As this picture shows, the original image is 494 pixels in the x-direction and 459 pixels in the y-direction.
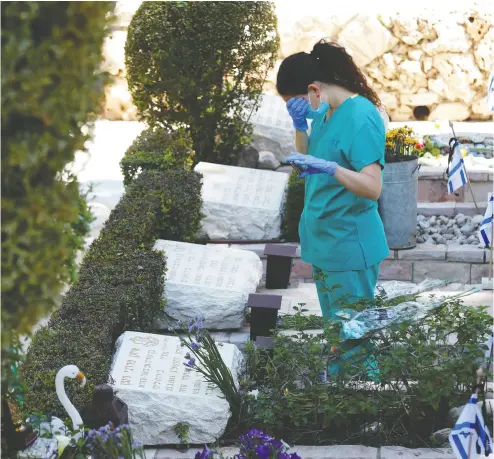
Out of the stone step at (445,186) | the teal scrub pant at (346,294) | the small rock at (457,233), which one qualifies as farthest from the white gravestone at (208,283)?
the stone step at (445,186)

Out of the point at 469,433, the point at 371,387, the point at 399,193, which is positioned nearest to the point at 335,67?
the point at 371,387

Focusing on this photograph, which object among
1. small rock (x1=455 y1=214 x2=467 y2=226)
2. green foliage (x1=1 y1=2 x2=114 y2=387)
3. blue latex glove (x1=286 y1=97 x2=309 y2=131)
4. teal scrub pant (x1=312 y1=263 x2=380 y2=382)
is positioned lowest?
small rock (x1=455 y1=214 x2=467 y2=226)

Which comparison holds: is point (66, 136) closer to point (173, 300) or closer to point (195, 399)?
point (195, 399)

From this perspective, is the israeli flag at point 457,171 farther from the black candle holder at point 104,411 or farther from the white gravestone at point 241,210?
the black candle holder at point 104,411

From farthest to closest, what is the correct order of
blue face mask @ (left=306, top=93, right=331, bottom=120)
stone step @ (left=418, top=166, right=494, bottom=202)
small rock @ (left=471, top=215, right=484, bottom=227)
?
stone step @ (left=418, top=166, right=494, bottom=202) < small rock @ (left=471, top=215, right=484, bottom=227) < blue face mask @ (left=306, top=93, right=331, bottom=120)

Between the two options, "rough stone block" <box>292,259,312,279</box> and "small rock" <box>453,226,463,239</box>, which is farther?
"small rock" <box>453,226,463,239</box>

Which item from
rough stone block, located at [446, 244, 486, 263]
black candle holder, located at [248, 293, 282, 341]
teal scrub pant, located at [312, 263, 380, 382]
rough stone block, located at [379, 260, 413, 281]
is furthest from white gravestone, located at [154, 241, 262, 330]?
rough stone block, located at [446, 244, 486, 263]

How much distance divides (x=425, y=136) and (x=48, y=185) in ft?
25.3

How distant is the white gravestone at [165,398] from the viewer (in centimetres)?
438

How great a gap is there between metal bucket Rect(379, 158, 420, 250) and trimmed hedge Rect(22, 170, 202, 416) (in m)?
1.50

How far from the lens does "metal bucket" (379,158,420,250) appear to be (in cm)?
Answer: 716

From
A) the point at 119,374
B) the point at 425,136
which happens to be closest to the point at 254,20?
the point at 425,136

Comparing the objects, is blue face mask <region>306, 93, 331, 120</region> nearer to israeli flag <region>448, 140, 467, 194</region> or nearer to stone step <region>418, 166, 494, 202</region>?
israeli flag <region>448, 140, 467, 194</region>

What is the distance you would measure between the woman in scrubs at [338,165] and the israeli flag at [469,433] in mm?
1164
